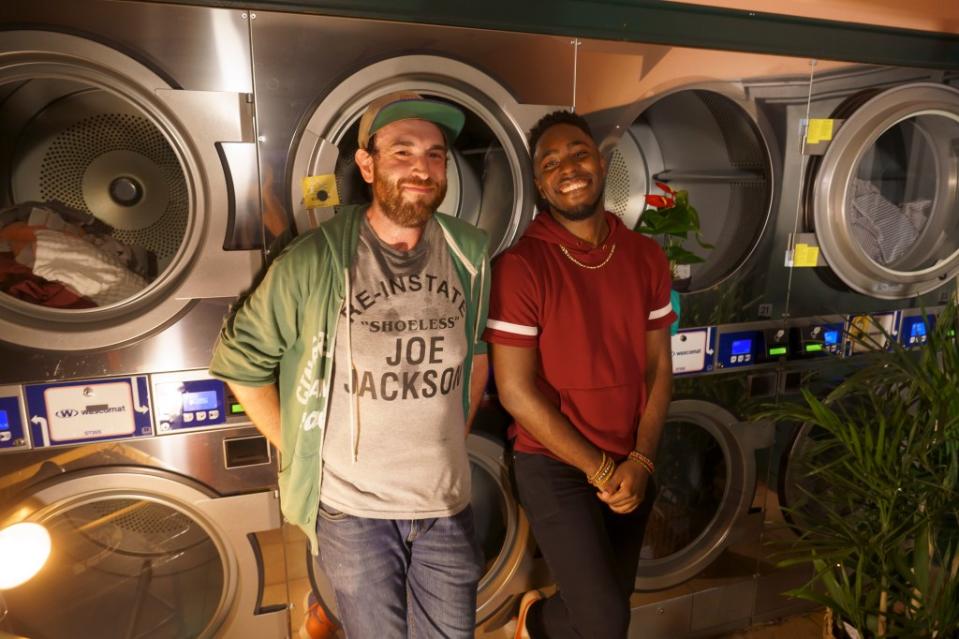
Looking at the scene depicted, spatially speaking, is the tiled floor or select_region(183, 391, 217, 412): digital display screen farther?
the tiled floor

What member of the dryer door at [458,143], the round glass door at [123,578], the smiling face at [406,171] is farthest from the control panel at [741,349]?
the round glass door at [123,578]

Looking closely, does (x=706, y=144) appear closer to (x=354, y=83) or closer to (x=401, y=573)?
(x=354, y=83)

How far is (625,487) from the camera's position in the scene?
5.04 feet

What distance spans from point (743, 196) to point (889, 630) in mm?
1338

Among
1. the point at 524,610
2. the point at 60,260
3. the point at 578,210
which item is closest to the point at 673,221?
the point at 578,210

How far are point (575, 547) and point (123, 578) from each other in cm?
120

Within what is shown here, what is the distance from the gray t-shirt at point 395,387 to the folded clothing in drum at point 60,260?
60cm

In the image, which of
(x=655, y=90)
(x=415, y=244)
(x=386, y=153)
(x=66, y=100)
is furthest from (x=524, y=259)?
(x=66, y=100)

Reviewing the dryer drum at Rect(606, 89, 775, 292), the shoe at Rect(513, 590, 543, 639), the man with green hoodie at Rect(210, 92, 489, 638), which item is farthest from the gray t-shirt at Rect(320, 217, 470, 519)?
the dryer drum at Rect(606, 89, 775, 292)

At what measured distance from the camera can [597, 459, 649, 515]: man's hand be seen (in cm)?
154

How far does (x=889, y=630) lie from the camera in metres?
1.67

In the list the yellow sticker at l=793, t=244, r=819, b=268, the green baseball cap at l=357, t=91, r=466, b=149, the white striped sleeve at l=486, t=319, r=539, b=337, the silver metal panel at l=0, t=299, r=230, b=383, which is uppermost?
the green baseball cap at l=357, t=91, r=466, b=149

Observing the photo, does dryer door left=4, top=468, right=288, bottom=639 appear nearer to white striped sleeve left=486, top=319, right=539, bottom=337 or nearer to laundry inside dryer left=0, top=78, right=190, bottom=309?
laundry inside dryer left=0, top=78, right=190, bottom=309

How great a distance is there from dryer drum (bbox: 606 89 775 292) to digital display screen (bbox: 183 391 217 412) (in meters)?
1.41
